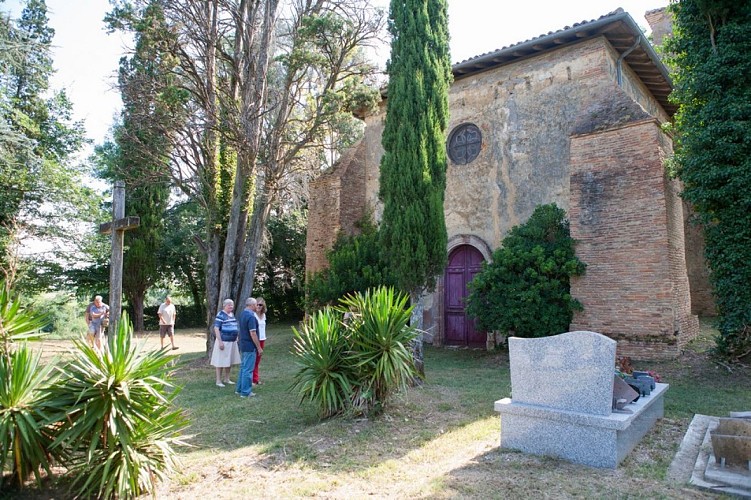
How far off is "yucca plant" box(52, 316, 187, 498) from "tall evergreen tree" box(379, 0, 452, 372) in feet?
17.6

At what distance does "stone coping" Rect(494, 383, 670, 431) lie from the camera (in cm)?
430

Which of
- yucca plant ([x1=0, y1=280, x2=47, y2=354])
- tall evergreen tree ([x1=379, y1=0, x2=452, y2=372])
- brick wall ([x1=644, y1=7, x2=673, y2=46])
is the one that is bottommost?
yucca plant ([x1=0, y1=280, x2=47, y2=354])

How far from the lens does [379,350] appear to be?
5883mm

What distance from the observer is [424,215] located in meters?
8.73

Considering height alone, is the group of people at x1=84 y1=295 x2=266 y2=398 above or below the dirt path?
above

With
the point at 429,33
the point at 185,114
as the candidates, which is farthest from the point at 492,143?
the point at 185,114

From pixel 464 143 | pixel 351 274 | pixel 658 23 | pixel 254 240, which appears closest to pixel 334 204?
pixel 351 274

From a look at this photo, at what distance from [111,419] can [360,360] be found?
119 inches

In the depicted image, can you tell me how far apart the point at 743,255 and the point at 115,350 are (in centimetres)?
1027

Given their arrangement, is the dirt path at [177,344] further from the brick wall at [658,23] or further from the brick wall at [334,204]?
the brick wall at [658,23]

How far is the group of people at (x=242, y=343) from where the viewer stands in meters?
7.49

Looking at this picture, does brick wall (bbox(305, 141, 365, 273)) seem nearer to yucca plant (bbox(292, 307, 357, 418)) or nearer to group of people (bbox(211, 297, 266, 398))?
group of people (bbox(211, 297, 266, 398))

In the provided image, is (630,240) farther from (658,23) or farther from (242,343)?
(658,23)

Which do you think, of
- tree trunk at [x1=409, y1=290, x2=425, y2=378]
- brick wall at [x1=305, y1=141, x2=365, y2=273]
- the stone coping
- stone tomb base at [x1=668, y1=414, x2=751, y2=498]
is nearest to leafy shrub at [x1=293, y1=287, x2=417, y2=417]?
the stone coping
